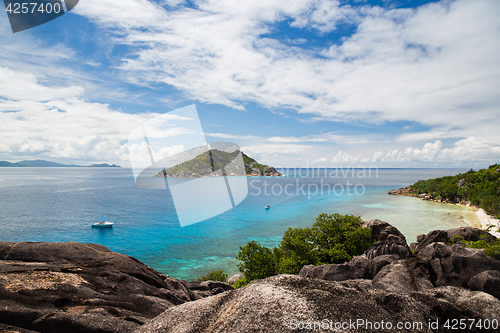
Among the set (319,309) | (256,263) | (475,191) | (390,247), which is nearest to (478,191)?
(475,191)

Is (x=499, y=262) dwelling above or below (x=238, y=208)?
above

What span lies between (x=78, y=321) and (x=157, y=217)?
93707 millimetres

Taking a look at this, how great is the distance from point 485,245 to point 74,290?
127 feet

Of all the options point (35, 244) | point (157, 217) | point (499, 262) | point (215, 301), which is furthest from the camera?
point (157, 217)

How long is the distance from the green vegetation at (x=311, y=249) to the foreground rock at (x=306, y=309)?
2289 centimetres

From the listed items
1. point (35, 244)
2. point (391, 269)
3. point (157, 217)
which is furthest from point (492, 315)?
point (157, 217)

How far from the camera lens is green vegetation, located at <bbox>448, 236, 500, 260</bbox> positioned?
858 inches

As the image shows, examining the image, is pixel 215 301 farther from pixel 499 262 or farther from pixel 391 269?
pixel 499 262

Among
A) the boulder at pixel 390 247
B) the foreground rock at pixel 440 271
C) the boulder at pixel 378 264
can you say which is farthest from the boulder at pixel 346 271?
the boulder at pixel 390 247

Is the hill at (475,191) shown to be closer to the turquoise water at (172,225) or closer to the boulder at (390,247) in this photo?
the turquoise water at (172,225)

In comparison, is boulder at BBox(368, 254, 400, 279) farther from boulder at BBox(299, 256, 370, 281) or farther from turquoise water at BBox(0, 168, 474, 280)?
turquoise water at BBox(0, 168, 474, 280)

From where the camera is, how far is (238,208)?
388 ft

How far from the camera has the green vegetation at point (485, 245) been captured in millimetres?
21797

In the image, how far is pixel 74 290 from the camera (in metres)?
11.0
